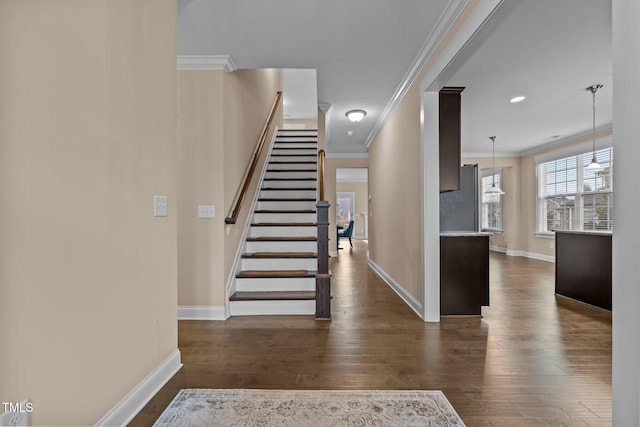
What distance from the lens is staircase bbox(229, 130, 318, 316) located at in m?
3.21

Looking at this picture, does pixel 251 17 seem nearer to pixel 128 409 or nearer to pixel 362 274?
pixel 128 409

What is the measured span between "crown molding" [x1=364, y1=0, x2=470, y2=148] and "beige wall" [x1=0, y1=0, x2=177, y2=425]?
1998 millimetres

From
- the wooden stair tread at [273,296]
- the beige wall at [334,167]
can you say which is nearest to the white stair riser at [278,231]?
the wooden stair tread at [273,296]

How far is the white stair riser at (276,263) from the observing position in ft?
11.9

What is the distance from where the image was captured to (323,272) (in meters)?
3.10

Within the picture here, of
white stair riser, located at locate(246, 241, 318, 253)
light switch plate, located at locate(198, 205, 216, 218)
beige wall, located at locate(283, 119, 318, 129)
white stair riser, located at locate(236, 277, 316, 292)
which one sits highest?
beige wall, located at locate(283, 119, 318, 129)

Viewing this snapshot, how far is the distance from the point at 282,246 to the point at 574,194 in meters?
6.45

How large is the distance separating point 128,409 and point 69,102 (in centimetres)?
142

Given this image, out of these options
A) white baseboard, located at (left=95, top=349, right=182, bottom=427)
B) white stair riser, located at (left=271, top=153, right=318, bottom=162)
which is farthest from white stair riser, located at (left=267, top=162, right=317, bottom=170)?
white baseboard, located at (left=95, top=349, right=182, bottom=427)

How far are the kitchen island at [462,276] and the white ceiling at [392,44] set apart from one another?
5.20 feet

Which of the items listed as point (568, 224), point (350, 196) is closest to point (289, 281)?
point (568, 224)

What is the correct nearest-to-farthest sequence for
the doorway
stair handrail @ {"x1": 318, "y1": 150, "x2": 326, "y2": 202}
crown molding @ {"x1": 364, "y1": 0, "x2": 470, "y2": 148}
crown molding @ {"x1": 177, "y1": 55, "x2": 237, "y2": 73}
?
crown molding @ {"x1": 364, "y1": 0, "x2": 470, "y2": 148} → crown molding @ {"x1": 177, "y1": 55, "x2": 237, "y2": 73} → stair handrail @ {"x1": 318, "y1": 150, "x2": 326, "y2": 202} → the doorway

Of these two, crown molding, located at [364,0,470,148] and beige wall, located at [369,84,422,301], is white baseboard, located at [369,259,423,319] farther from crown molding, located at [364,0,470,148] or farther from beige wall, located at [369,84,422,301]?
crown molding, located at [364,0,470,148]

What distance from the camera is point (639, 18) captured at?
104cm
